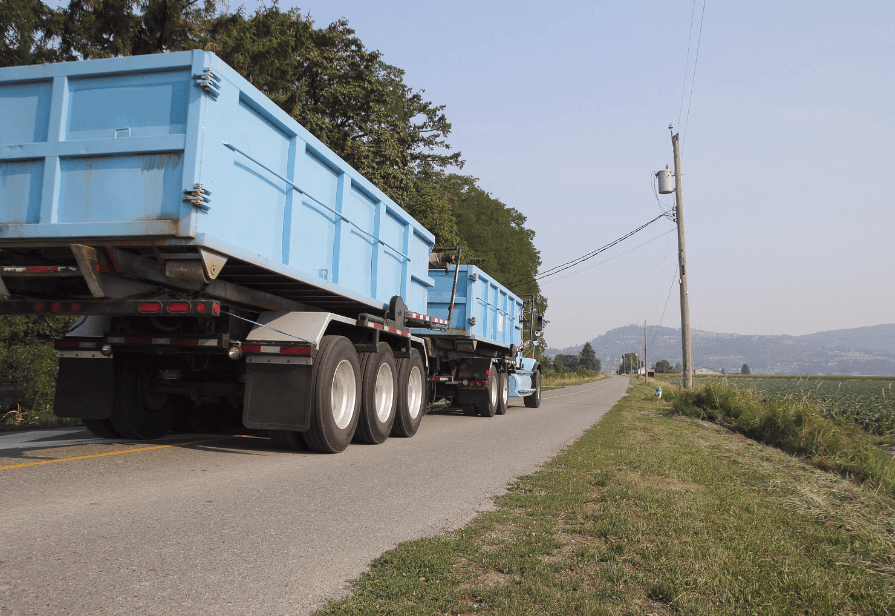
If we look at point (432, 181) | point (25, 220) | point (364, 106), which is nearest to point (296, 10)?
point (364, 106)

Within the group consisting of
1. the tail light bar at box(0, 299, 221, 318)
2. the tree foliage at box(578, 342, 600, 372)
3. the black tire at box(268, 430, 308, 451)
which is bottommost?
the black tire at box(268, 430, 308, 451)

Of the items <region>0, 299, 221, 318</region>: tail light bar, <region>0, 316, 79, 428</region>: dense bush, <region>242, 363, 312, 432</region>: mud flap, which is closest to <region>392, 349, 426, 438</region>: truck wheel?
<region>242, 363, 312, 432</region>: mud flap

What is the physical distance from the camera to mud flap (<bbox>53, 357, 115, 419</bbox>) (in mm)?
6805

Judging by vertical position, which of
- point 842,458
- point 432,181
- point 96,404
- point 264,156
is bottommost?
point 842,458

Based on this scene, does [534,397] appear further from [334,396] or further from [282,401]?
[282,401]

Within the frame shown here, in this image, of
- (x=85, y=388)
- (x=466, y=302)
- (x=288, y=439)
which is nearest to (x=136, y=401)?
(x=85, y=388)

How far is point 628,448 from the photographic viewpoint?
878 centimetres

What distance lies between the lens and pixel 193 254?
5266 millimetres

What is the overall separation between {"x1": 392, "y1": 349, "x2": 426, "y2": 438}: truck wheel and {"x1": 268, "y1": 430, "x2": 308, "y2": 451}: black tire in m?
2.28

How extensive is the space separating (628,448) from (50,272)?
23.4 ft

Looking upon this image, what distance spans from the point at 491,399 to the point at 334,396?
8.01 metres

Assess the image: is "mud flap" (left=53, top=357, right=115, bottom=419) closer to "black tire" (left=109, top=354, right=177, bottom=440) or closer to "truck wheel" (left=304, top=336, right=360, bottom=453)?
"black tire" (left=109, top=354, right=177, bottom=440)

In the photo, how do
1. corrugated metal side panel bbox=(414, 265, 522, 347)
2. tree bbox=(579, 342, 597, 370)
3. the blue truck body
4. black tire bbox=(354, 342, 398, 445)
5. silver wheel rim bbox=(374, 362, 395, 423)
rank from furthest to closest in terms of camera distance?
1. tree bbox=(579, 342, 597, 370)
2. corrugated metal side panel bbox=(414, 265, 522, 347)
3. silver wheel rim bbox=(374, 362, 395, 423)
4. black tire bbox=(354, 342, 398, 445)
5. the blue truck body

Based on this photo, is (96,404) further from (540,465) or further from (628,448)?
(628,448)
